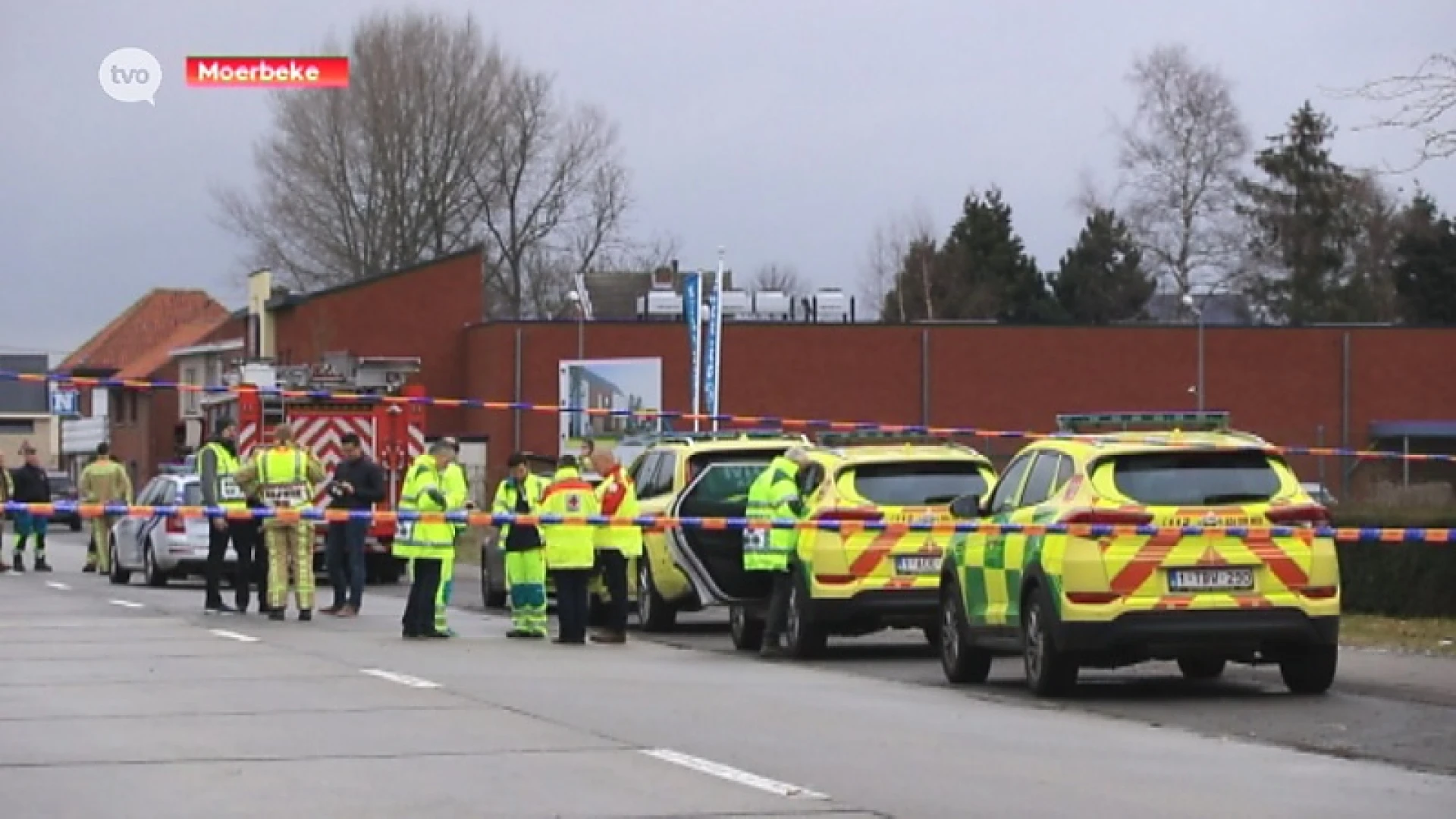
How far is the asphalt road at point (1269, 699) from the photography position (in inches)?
524

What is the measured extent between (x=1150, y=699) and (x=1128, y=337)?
52188mm

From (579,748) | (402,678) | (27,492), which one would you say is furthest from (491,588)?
(579,748)

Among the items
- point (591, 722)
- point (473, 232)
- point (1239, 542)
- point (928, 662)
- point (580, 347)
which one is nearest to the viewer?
point (591, 722)

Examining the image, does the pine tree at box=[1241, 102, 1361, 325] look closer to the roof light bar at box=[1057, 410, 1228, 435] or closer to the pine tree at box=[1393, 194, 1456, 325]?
the pine tree at box=[1393, 194, 1456, 325]

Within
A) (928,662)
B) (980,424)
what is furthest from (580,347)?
(928,662)

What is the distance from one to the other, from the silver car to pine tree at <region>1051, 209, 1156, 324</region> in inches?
2335

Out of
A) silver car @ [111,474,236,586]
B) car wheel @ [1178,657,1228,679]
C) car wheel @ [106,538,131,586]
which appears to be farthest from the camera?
car wheel @ [106,538,131,586]

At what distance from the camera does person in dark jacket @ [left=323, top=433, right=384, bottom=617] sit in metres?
24.0

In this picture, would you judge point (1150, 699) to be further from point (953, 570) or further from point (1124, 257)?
point (1124, 257)

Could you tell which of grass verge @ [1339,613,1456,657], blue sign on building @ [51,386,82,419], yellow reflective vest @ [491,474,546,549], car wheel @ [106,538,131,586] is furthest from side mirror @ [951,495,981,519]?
blue sign on building @ [51,386,82,419]

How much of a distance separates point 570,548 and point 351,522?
12.6 ft

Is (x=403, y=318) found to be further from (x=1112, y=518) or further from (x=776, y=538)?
(x=1112, y=518)

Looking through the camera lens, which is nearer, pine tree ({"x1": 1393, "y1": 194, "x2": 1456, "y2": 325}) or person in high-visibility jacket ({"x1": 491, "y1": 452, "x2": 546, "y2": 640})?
person in high-visibility jacket ({"x1": 491, "y1": 452, "x2": 546, "y2": 640})

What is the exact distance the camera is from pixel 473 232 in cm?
7800
